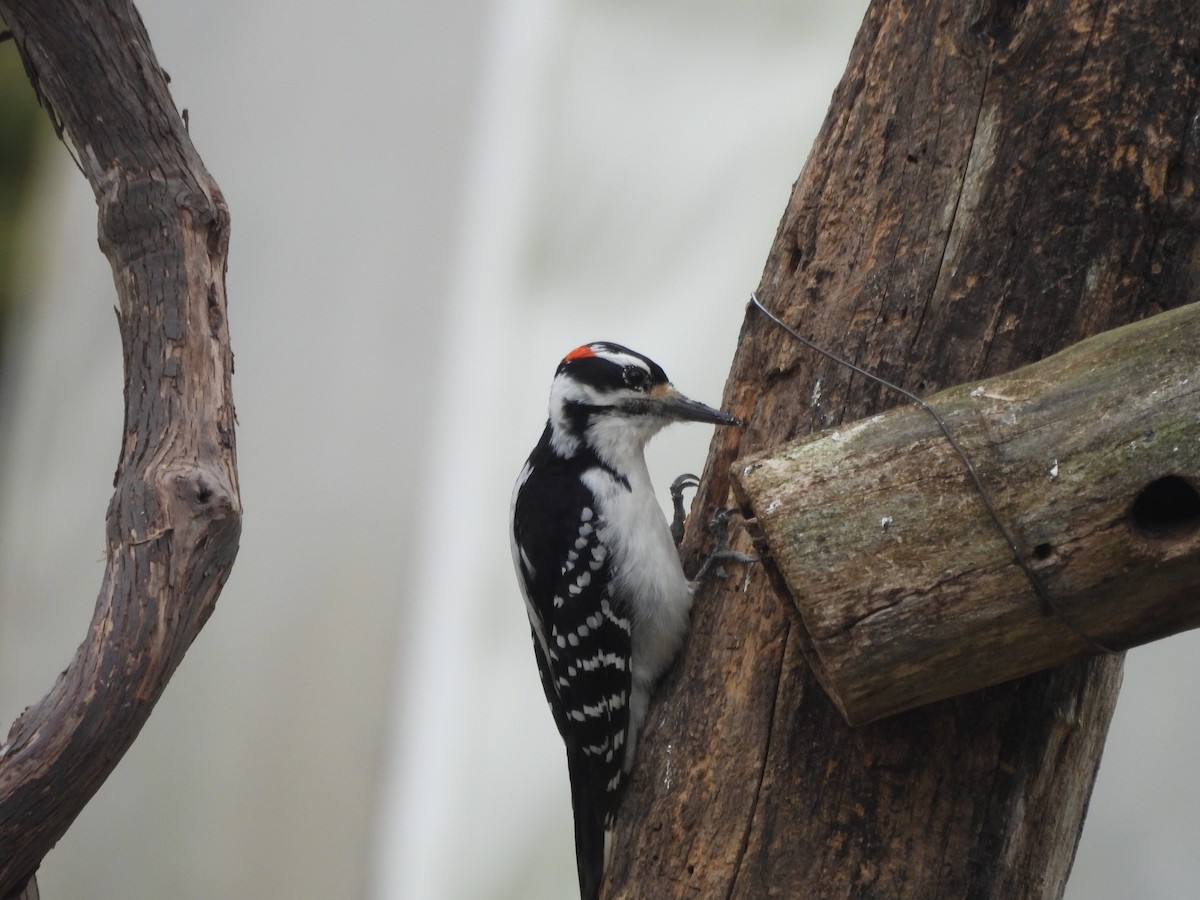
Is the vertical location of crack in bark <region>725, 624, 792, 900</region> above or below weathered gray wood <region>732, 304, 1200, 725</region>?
below

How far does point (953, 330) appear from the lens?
2.00 m

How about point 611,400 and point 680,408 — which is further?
point 611,400

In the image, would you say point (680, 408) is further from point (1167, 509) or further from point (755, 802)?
point (1167, 509)

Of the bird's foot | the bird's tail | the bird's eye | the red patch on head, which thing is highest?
the red patch on head

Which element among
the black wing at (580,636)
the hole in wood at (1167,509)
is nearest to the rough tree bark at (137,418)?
the black wing at (580,636)

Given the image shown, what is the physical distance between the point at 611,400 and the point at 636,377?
3.2 inches

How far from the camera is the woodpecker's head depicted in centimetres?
271

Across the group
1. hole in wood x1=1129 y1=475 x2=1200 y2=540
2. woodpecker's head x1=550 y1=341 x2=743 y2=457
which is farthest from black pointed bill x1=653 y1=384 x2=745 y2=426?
hole in wood x1=1129 y1=475 x2=1200 y2=540

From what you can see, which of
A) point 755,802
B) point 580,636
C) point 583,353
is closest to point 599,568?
point 580,636

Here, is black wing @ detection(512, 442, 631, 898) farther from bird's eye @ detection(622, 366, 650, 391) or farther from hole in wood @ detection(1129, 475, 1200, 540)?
hole in wood @ detection(1129, 475, 1200, 540)

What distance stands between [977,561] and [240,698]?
12.8 ft

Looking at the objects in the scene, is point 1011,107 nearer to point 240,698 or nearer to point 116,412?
point 240,698

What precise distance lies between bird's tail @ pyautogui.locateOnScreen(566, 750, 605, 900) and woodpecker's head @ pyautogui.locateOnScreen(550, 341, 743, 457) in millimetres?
718

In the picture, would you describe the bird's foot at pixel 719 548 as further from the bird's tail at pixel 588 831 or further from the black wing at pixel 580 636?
the bird's tail at pixel 588 831
